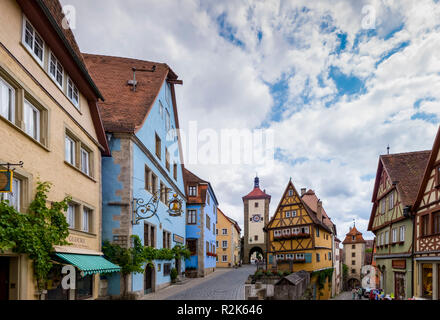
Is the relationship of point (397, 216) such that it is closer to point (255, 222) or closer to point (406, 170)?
point (406, 170)

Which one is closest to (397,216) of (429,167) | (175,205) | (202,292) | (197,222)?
(429,167)

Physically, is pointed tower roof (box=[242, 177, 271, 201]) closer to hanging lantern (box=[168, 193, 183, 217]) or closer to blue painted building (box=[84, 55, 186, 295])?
blue painted building (box=[84, 55, 186, 295])

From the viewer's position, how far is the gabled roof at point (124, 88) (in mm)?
16984

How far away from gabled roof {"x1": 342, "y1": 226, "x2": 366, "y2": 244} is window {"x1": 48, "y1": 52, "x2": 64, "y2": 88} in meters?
67.9

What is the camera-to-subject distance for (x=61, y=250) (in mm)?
10125

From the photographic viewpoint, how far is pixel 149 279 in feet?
62.3

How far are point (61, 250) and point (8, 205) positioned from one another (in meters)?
2.42

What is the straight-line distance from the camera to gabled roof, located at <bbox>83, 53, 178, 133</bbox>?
17.0 meters

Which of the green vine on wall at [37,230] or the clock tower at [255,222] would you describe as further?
the clock tower at [255,222]

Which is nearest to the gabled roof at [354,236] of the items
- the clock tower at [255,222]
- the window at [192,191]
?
the clock tower at [255,222]

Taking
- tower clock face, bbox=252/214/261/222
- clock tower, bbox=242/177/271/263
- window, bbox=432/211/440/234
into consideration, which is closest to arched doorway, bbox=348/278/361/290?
clock tower, bbox=242/177/271/263

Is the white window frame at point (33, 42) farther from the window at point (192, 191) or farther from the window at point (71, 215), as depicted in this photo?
the window at point (192, 191)

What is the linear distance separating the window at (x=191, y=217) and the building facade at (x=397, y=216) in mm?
15025

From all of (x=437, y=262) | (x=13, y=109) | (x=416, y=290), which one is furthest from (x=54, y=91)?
(x=416, y=290)
